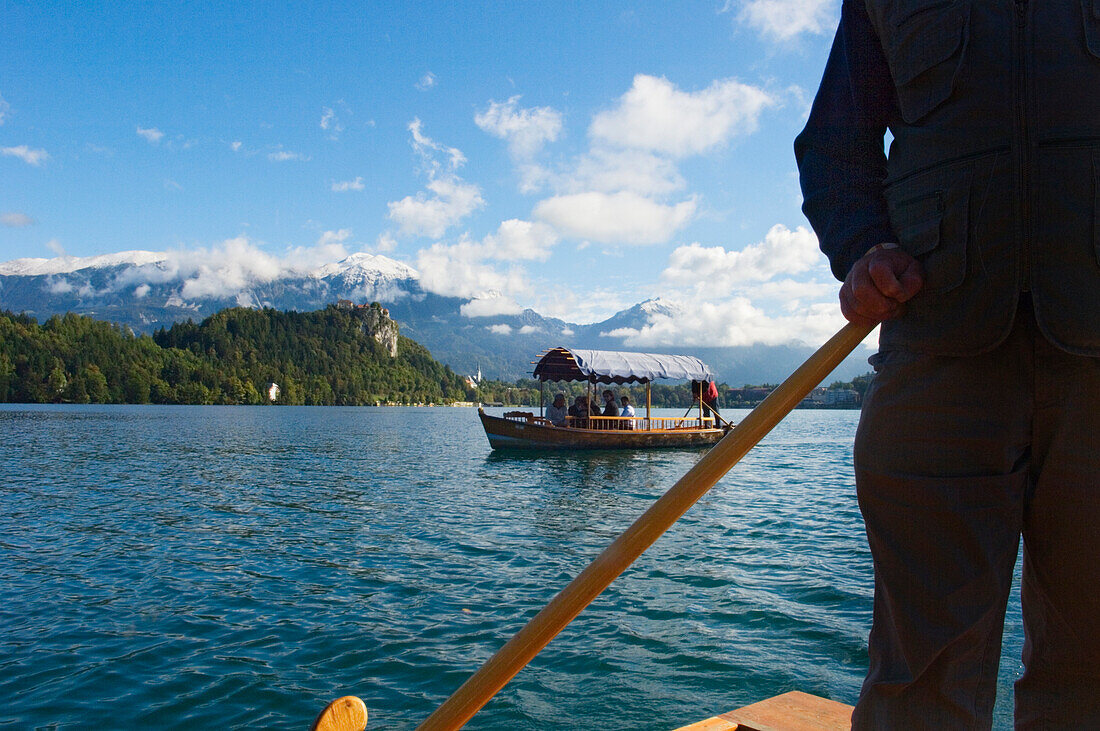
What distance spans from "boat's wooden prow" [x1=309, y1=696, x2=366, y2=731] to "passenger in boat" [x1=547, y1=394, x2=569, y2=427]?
26.0 meters

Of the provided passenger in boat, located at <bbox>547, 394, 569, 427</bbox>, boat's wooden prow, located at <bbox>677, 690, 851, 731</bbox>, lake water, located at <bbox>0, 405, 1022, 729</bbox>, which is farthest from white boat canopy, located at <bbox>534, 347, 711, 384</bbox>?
boat's wooden prow, located at <bbox>677, 690, 851, 731</bbox>

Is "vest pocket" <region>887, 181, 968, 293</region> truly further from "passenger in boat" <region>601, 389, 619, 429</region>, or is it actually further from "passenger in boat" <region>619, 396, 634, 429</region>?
"passenger in boat" <region>619, 396, 634, 429</region>

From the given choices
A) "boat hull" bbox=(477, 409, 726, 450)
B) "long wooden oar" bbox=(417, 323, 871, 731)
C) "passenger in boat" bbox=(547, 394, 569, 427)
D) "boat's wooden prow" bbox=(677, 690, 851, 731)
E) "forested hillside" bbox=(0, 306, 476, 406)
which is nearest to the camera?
"long wooden oar" bbox=(417, 323, 871, 731)

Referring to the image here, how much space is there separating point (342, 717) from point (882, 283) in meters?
1.58

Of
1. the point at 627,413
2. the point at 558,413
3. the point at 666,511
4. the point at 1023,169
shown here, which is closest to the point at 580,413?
the point at 558,413

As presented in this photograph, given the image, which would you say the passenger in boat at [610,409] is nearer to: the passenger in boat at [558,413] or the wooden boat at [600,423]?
the wooden boat at [600,423]

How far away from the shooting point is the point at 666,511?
133 cm

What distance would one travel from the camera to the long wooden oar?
1.31m

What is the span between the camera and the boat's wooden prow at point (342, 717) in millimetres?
1710

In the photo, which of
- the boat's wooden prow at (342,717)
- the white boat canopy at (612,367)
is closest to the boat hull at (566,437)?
the white boat canopy at (612,367)

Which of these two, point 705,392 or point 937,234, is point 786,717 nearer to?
point 937,234

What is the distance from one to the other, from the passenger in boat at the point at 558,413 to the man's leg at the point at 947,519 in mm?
26542

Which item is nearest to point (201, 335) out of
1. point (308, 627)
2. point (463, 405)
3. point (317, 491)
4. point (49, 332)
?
point (49, 332)

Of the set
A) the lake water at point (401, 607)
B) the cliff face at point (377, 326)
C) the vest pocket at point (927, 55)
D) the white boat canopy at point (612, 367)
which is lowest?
the lake water at point (401, 607)
